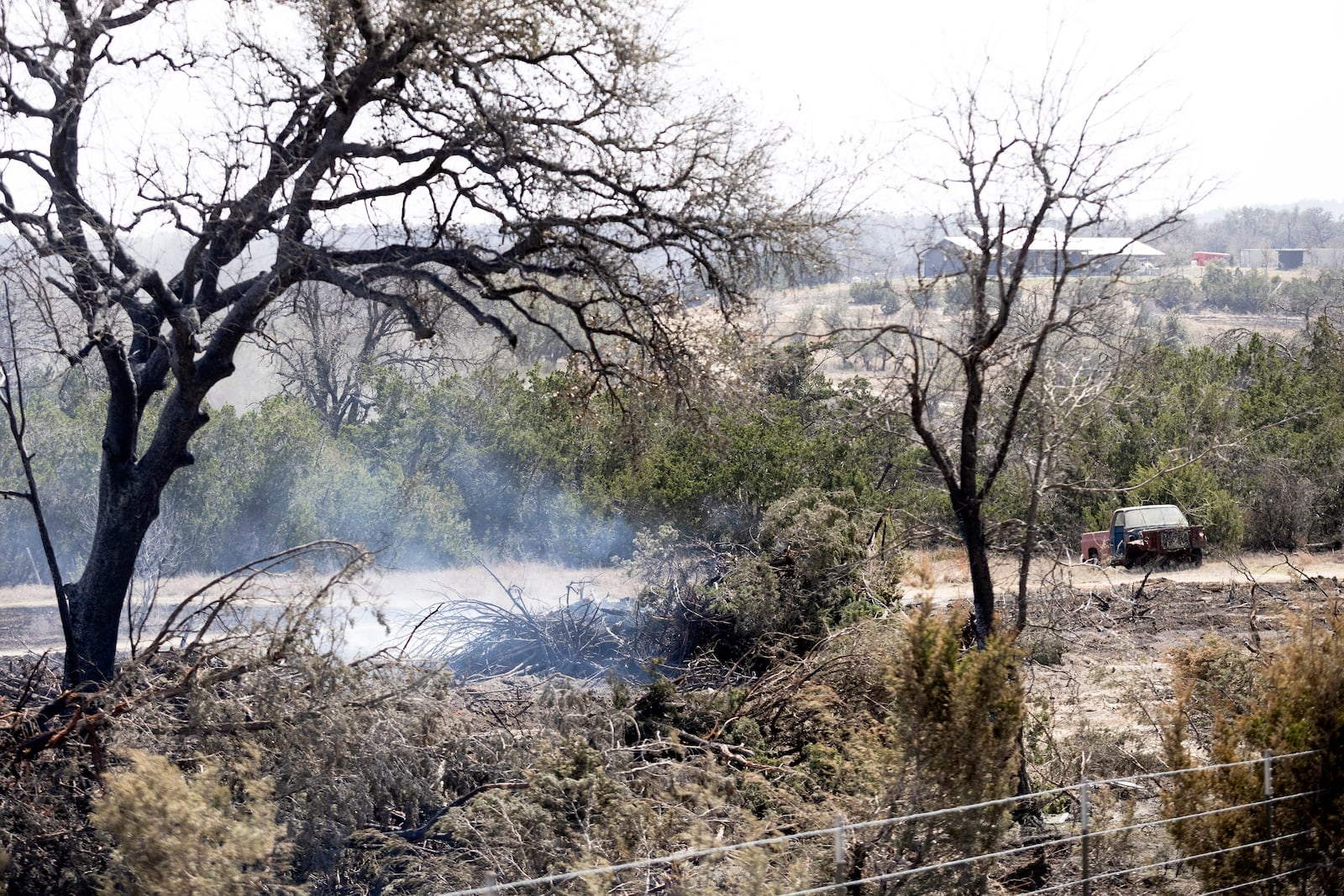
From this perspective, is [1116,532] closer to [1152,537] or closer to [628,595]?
[1152,537]

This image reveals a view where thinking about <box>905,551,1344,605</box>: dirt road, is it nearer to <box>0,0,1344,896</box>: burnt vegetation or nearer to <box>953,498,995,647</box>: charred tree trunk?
<box>0,0,1344,896</box>: burnt vegetation

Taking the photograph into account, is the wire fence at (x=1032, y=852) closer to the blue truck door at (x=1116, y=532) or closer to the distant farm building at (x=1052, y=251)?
the distant farm building at (x=1052, y=251)

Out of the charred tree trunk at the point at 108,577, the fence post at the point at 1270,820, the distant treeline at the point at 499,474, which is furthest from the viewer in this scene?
the distant treeline at the point at 499,474

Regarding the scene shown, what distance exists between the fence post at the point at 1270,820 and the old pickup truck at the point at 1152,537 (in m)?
15.2

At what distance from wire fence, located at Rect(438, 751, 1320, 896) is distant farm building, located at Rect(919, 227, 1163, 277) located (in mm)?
3466

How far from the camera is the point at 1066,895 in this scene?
22.9ft

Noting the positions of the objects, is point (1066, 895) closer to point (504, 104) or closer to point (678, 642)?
point (678, 642)

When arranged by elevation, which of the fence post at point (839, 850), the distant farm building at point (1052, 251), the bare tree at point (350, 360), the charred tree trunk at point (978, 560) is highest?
the bare tree at point (350, 360)

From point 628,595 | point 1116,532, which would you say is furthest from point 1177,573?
point 628,595

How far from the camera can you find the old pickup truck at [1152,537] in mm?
21750

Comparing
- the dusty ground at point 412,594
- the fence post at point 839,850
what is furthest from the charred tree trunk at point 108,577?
the fence post at point 839,850

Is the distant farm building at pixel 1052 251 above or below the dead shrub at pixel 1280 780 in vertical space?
above

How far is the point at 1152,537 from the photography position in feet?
71.3

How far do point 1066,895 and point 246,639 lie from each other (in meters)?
5.37
